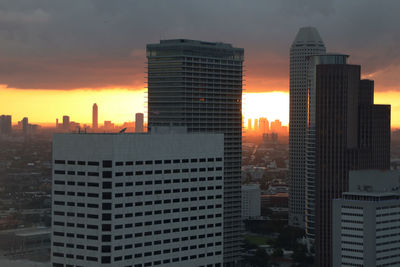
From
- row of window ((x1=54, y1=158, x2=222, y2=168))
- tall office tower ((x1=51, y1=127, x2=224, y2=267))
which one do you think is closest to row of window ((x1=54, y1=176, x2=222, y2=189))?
tall office tower ((x1=51, y1=127, x2=224, y2=267))

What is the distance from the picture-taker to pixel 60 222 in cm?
13662

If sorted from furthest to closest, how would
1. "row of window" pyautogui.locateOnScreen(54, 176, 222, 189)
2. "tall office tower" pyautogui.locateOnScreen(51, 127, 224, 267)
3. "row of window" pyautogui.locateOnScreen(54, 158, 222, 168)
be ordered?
"row of window" pyautogui.locateOnScreen(54, 158, 222, 168)
"row of window" pyautogui.locateOnScreen(54, 176, 222, 189)
"tall office tower" pyautogui.locateOnScreen(51, 127, 224, 267)

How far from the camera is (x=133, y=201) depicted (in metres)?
136

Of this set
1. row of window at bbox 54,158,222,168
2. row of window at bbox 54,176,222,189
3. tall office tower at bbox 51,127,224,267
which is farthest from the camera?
row of window at bbox 54,158,222,168

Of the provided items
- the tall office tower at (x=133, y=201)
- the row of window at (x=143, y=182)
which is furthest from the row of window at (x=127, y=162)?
the row of window at (x=143, y=182)

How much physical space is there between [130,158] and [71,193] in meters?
12.7

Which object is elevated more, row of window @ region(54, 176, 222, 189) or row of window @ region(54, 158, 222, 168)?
row of window @ region(54, 158, 222, 168)

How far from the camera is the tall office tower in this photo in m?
132

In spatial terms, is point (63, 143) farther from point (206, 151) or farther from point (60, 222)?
point (206, 151)

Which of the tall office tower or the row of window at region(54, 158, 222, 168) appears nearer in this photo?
the tall office tower

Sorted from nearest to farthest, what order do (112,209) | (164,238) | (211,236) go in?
(112,209) < (164,238) < (211,236)

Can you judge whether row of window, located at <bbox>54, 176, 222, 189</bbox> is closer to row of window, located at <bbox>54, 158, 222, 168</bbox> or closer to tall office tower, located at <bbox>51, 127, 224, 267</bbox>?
tall office tower, located at <bbox>51, 127, 224, 267</bbox>

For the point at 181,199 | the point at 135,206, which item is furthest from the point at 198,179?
the point at 135,206

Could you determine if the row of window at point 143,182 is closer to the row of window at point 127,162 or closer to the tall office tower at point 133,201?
the tall office tower at point 133,201
